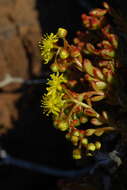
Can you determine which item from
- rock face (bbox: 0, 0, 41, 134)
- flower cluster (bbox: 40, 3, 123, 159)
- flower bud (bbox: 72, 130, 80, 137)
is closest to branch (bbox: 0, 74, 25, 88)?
rock face (bbox: 0, 0, 41, 134)

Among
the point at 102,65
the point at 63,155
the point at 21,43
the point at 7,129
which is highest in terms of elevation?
the point at 21,43

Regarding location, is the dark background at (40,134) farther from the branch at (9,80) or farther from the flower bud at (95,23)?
the flower bud at (95,23)

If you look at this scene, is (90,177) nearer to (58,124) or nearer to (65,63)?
(58,124)

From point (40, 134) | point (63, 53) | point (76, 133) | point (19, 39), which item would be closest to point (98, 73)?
point (63, 53)

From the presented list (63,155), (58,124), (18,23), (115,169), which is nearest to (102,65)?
(58,124)

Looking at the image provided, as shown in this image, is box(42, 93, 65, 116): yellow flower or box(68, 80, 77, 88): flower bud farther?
box(68, 80, 77, 88): flower bud

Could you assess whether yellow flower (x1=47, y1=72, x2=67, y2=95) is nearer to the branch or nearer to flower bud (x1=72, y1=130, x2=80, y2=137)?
flower bud (x1=72, y1=130, x2=80, y2=137)

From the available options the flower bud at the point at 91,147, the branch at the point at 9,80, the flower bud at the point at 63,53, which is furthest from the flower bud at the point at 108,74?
the branch at the point at 9,80

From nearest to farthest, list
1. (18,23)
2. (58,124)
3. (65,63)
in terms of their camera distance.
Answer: (58,124) < (65,63) < (18,23)

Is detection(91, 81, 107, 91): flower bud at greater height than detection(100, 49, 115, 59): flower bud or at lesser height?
lesser
